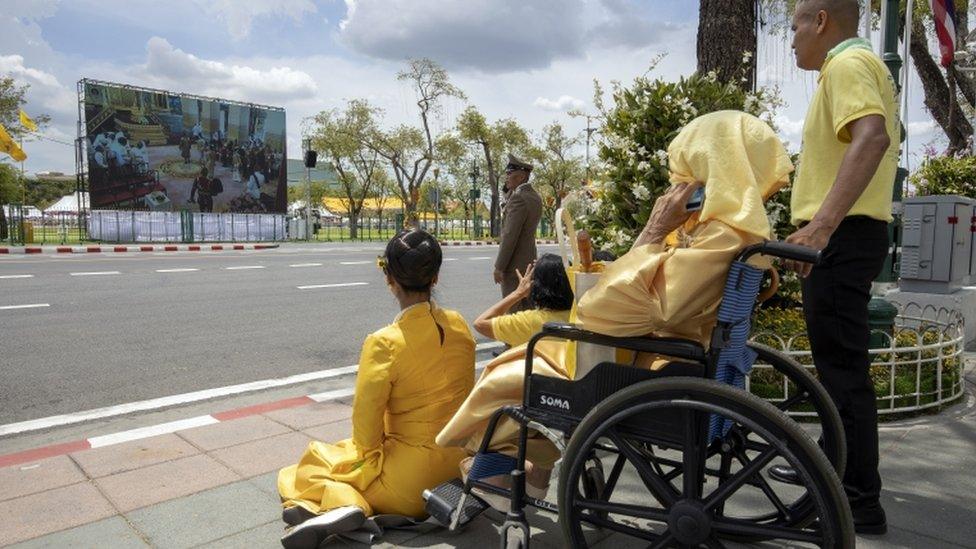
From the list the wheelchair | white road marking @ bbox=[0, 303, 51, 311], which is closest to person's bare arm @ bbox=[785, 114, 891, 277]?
the wheelchair

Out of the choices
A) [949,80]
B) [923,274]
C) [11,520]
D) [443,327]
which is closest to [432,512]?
[443,327]

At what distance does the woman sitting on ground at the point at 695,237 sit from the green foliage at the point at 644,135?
2371 mm

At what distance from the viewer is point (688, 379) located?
1750 millimetres

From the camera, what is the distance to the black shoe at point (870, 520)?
2463mm

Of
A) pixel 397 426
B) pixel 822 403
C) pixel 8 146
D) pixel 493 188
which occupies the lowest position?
pixel 397 426

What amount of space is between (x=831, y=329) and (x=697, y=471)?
3.06ft

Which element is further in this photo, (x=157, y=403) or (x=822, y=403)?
(x=157, y=403)

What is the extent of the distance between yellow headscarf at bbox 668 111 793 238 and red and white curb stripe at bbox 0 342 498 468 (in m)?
3.28

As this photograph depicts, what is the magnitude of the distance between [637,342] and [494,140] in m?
42.4

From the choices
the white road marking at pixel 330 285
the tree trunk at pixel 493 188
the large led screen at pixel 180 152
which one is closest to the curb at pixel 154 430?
the white road marking at pixel 330 285

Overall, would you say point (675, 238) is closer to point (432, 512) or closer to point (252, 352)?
point (432, 512)

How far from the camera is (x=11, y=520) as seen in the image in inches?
108

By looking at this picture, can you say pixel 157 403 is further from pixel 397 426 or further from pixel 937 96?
pixel 937 96

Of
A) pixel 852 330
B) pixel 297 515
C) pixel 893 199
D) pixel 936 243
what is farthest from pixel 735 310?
pixel 936 243
